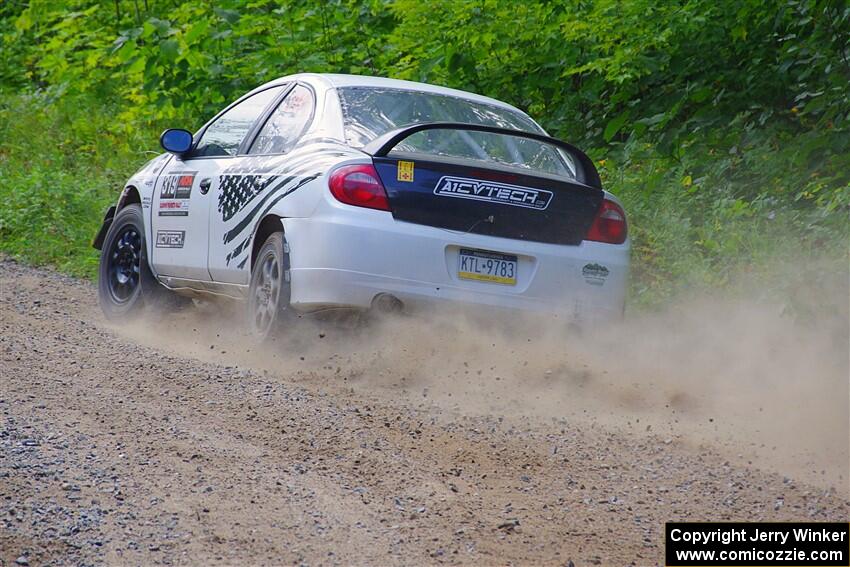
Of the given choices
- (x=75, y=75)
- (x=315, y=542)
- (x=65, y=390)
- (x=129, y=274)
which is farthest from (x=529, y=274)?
(x=75, y=75)

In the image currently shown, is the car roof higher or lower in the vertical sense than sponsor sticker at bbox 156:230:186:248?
higher

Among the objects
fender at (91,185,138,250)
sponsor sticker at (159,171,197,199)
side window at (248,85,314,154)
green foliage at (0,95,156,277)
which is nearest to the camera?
side window at (248,85,314,154)

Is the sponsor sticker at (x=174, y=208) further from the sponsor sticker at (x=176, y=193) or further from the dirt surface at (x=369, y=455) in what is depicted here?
the dirt surface at (x=369, y=455)

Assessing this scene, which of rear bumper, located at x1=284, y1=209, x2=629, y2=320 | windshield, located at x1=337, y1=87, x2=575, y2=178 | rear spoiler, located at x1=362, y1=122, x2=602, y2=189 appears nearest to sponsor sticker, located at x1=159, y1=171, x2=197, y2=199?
windshield, located at x1=337, y1=87, x2=575, y2=178

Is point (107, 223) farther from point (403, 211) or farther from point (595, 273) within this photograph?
point (595, 273)

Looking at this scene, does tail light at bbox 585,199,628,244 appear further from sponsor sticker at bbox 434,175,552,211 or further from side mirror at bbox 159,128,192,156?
side mirror at bbox 159,128,192,156

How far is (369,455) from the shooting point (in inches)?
192

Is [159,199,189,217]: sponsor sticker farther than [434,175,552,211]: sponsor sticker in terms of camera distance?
Yes

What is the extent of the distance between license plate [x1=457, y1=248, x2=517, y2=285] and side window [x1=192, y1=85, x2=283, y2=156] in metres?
2.15

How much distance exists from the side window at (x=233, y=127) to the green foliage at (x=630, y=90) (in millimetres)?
3254

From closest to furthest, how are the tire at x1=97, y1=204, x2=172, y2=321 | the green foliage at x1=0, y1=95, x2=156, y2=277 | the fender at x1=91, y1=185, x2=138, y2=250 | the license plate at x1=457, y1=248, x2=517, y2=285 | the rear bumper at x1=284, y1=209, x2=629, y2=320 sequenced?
the rear bumper at x1=284, y1=209, x2=629, y2=320
the license plate at x1=457, y1=248, x2=517, y2=285
the tire at x1=97, y1=204, x2=172, y2=321
the fender at x1=91, y1=185, x2=138, y2=250
the green foliage at x1=0, y1=95, x2=156, y2=277

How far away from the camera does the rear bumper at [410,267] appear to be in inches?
246

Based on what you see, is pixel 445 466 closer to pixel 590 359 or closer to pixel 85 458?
pixel 85 458

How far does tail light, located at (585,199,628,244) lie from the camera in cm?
675
